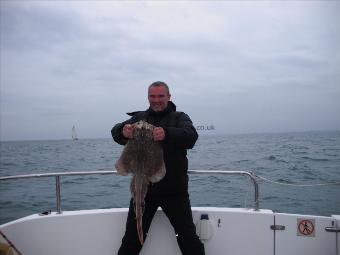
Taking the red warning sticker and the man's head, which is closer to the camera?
the man's head

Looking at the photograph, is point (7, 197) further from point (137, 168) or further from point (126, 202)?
point (137, 168)

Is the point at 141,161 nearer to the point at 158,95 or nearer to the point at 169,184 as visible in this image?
the point at 169,184

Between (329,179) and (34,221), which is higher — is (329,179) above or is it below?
below

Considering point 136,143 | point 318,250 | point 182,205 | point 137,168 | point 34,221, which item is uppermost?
point 136,143

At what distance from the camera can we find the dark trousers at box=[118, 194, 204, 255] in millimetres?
3896

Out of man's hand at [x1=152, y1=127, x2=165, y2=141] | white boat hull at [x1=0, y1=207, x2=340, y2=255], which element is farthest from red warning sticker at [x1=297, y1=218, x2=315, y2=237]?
man's hand at [x1=152, y1=127, x2=165, y2=141]

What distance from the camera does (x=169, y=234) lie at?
4.47 meters

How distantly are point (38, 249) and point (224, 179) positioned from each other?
15.9m

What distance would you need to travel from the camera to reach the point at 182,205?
12.8 ft

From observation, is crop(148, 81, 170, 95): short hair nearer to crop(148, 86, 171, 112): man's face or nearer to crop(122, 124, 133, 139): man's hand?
crop(148, 86, 171, 112): man's face

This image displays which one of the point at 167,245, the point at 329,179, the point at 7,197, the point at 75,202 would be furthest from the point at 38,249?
the point at 329,179

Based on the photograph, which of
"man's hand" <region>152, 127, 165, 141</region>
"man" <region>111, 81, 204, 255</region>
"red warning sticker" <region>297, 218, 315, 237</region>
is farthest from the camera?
"red warning sticker" <region>297, 218, 315, 237</region>

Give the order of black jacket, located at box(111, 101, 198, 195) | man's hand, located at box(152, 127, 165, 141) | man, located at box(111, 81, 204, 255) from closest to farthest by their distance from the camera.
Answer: man's hand, located at box(152, 127, 165, 141)
black jacket, located at box(111, 101, 198, 195)
man, located at box(111, 81, 204, 255)

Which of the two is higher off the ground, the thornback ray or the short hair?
the short hair
